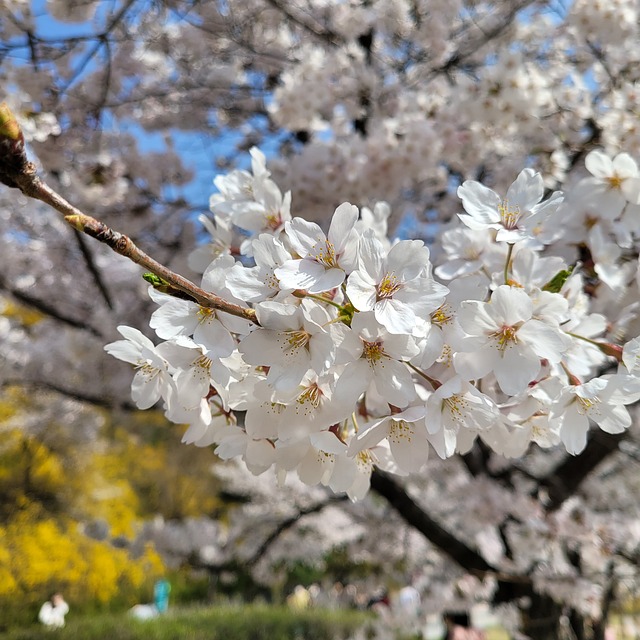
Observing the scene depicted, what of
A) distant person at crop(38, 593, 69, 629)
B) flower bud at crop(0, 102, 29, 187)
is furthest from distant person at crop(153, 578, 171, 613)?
flower bud at crop(0, 102, 29, 187)

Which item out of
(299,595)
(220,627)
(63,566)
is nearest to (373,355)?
(220,627)

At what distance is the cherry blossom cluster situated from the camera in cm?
69

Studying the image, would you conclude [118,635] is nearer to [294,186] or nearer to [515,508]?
[515,508]

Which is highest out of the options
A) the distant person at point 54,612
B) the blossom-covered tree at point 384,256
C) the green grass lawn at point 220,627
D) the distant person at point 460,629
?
the blossom-covered tree at point 384,256

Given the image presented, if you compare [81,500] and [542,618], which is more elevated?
[542,618]

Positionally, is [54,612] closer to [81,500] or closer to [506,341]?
[81,500]

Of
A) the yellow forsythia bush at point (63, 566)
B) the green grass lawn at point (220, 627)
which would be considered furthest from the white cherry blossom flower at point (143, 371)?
the yellow forsythia bush at point (63, 566)

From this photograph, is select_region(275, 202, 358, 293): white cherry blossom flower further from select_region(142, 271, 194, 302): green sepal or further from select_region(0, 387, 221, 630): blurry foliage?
select_region(0, 387, 221, 630): blurry foliage

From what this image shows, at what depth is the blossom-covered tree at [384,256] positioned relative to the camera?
2.34 feet

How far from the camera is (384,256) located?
0.72 m

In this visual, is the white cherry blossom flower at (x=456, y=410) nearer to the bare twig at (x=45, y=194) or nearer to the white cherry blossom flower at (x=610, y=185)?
the bare twig at (x=45, y=194)

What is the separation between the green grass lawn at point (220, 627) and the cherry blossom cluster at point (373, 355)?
193 inches

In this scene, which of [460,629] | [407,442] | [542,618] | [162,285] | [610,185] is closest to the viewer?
[162,285]

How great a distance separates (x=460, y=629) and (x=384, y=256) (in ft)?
17.4
